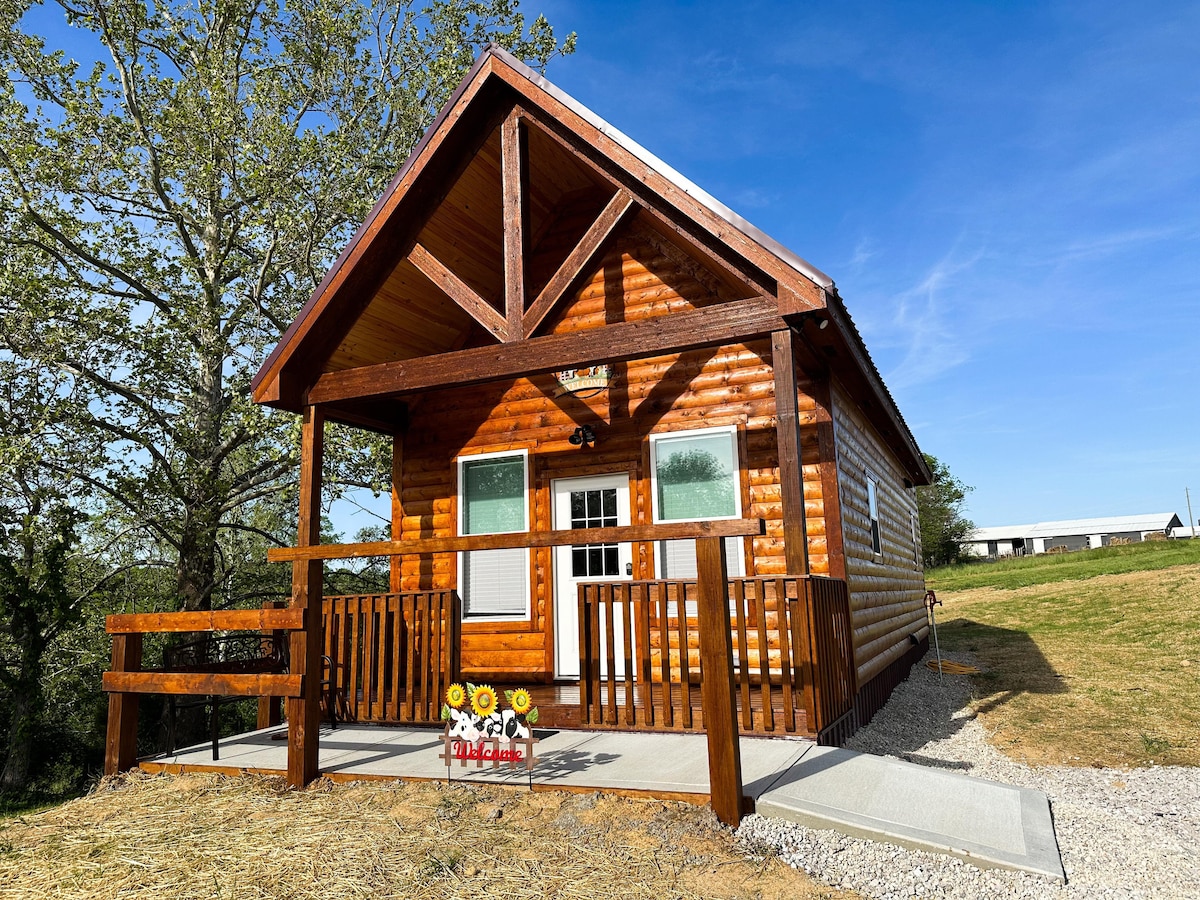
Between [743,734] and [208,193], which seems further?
[208,193]

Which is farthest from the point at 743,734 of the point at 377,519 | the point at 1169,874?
the point at 377,519

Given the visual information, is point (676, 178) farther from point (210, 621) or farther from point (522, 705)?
point (210, 621)

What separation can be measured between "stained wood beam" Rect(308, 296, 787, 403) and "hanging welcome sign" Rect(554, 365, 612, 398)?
1428 millimetres

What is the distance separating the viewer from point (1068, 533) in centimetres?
5997

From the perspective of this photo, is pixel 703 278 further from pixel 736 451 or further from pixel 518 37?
pixel 518 37

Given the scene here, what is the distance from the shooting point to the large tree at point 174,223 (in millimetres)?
11555

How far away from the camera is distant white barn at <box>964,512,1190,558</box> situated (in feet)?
191

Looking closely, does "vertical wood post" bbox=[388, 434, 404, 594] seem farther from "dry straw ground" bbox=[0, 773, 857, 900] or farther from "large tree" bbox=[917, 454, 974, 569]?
"large tree" bbox=[917, 454, 974, 569]

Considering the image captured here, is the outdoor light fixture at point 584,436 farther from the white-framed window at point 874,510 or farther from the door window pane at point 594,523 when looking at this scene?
the white-framed window at point 874,510

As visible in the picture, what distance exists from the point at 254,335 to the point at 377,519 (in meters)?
4.17

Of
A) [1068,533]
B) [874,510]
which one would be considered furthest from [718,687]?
[1068,533]

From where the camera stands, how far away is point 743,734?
5488 millimetres

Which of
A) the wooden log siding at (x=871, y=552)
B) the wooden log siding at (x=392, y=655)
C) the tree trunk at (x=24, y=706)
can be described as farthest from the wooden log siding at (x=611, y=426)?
the tree trunk at (x=24, y=706)

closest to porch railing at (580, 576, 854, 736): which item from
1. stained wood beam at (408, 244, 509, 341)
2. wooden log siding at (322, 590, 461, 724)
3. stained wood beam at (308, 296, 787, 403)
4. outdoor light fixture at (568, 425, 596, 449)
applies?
wooden log siding at (322, 590, 461, 724)
